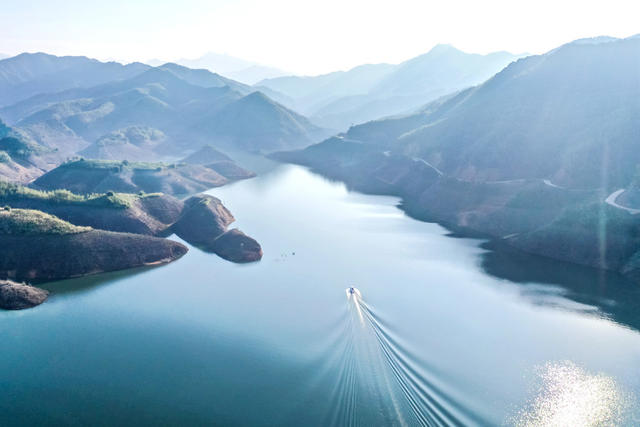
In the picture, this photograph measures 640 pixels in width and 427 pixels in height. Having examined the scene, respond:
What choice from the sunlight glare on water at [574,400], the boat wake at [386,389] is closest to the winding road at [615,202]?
the sunlight glare on water at [574,400]

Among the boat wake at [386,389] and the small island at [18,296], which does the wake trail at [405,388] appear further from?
the small island at [18,296]

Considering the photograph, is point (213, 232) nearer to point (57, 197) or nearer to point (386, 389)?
point (57, 197)

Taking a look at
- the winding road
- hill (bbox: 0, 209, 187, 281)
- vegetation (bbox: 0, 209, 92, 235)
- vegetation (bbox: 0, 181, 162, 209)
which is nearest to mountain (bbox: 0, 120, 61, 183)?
vegetation (bbox: 0, 181, 162, 209)

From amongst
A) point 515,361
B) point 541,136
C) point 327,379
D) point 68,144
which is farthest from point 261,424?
point 68,144

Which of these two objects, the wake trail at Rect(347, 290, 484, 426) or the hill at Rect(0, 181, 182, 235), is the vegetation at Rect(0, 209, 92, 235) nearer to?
the hill at Rect(0, 181, 182, 235)

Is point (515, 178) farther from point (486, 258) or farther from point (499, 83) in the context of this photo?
point (499, 83)
